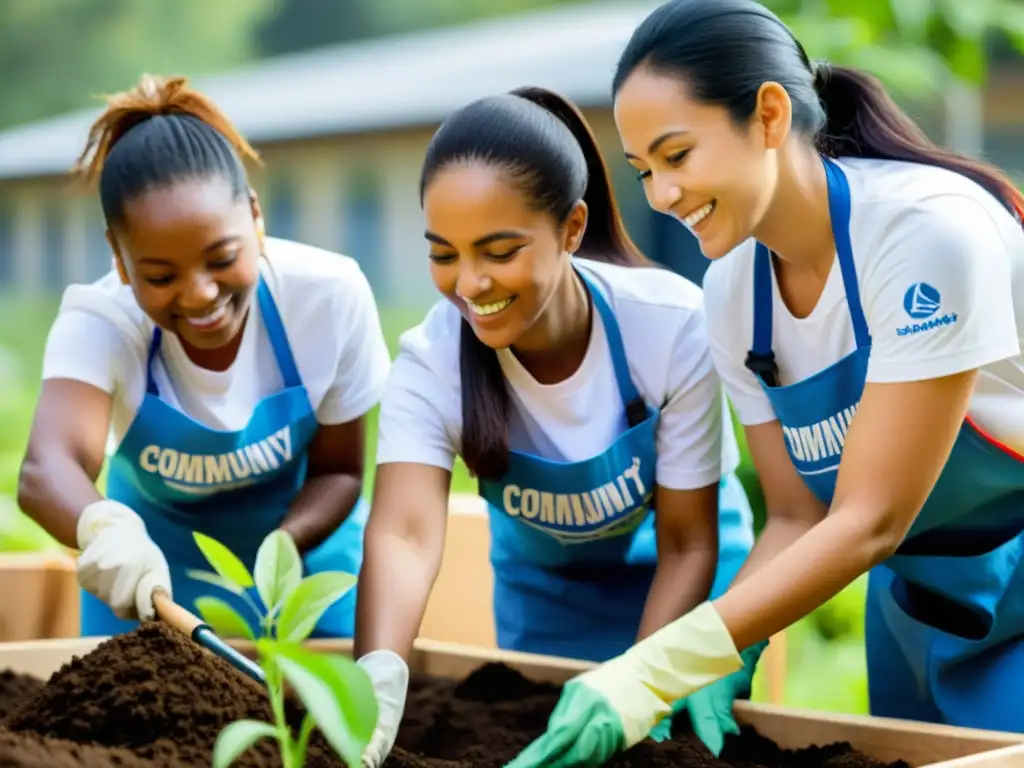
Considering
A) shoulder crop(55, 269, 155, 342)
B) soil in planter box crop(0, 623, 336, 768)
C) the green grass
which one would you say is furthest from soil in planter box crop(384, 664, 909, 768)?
the green grass

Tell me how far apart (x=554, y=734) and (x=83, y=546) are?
90 cm

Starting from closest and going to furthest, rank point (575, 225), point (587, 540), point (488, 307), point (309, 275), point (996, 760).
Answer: point (996, 760) < point (488, 307) < point (575, 225) < point (587, 540) < point (309, 275)

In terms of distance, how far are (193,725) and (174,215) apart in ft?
2.56

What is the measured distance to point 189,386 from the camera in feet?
7.61

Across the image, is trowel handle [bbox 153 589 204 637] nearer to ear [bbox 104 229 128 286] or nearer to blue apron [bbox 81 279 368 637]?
blue apron [bbox 81 279 368 637]

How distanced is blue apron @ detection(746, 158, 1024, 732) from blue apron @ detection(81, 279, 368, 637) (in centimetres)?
81

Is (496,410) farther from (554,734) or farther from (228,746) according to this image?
(228,746)

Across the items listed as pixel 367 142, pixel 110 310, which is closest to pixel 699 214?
pixel 110 310

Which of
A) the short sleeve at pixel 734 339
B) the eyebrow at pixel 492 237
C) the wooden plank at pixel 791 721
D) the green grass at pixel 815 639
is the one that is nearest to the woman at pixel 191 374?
the wooden plank at pixel 791 721

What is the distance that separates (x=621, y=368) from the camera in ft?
6.88

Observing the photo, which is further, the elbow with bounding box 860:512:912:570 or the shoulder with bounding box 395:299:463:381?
the shoulder with bounding box 395:299:463:381

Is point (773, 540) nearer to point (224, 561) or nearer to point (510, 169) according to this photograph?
point (510, 169)

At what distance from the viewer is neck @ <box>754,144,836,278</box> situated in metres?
1.80

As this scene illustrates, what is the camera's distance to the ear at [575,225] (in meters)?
1.99
